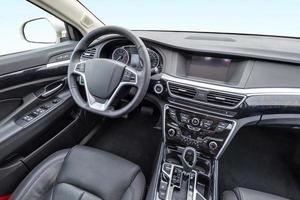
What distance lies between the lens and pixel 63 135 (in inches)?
59.7

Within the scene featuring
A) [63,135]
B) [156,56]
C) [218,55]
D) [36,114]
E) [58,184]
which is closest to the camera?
[58,184]

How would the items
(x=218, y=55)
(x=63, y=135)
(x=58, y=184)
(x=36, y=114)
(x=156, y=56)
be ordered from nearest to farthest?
(x=58, y=184) < (x=218, y=55) < (x=156, y=56) < (x=36, y=114) < (x=63, y=135)

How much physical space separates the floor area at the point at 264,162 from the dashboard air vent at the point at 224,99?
2.37ft

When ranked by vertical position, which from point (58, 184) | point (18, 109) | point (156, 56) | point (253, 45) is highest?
point (253, 45)

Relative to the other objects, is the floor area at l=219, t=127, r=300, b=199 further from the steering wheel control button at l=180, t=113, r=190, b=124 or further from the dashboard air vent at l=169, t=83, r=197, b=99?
the dashboard air vent at l=169, t=83, r=197, b=99

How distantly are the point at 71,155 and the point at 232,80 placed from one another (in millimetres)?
828

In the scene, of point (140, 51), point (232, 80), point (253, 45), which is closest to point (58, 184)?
point (140, 51)

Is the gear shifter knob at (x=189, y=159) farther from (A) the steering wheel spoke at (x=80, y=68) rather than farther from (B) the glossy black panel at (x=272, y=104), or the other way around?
(A) the steering wheel spoke at (x=80, y=68)

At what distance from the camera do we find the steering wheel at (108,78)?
40.9 inches

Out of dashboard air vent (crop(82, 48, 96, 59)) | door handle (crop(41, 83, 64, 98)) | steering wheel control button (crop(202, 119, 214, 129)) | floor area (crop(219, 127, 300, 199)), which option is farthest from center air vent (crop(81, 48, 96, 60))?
floor area (crop(219, 127, 300, 199))

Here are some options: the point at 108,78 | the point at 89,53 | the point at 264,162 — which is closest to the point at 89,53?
the point at 89,53

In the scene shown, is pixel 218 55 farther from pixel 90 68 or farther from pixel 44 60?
pixel 44 60

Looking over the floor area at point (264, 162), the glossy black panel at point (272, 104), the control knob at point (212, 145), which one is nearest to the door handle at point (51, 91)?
the control knob at point (212, 145)

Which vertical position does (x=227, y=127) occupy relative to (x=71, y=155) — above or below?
above
